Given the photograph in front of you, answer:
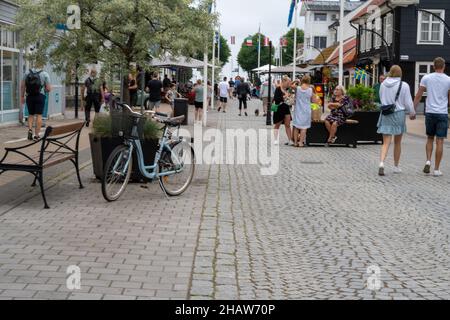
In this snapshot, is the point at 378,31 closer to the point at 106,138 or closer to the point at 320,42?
the point at 106,138

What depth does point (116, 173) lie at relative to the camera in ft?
27.6

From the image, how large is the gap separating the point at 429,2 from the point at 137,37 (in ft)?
112

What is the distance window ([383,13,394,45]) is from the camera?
4384cm

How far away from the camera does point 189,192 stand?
9.55m

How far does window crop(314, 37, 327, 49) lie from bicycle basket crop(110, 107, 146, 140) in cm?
8503

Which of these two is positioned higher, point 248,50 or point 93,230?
point 248,50

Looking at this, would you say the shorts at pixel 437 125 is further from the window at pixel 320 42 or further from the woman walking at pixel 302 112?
the window at pixel 320 42

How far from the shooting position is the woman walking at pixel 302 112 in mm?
16953

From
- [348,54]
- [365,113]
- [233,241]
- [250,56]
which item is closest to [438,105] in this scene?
[365,113]

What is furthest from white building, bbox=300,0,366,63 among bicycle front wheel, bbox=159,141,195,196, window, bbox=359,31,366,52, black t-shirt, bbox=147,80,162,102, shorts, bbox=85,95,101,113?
bicycle front wheel, bbox=159,141,195,196

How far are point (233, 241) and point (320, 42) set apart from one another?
88.4 metres

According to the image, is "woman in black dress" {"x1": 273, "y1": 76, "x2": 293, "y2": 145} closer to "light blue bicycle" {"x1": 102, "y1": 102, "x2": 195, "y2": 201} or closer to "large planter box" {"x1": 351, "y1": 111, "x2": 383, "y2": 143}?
"large planter box" {"x1": 351, "y1": 111, "x2": 383, "y2": 143}
